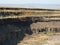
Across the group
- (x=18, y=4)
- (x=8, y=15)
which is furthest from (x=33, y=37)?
(x=18, y=4)

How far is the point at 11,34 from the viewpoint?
1822 mm

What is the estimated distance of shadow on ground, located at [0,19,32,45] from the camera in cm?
177

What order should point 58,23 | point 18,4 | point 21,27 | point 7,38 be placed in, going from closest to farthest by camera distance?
point 7,38 → point 21,27 → point 58,23 → point 18,4

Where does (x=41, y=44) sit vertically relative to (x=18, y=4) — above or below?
below

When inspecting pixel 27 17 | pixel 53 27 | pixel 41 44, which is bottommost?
pixel 41 44

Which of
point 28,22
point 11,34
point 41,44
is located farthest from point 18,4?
point 41,44

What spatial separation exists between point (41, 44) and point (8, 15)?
1.60ft

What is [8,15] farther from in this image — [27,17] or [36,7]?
[36,7]

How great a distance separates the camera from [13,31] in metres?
1.84

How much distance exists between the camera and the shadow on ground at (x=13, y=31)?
1.77 m

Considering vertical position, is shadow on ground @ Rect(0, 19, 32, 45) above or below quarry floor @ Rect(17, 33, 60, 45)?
above

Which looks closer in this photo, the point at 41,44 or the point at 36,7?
the point at 41,44

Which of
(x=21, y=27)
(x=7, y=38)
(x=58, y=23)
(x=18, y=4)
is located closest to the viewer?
(x=7, y=38)

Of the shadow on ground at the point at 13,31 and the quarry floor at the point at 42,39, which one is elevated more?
the shadow on ground at the point at 13,31
